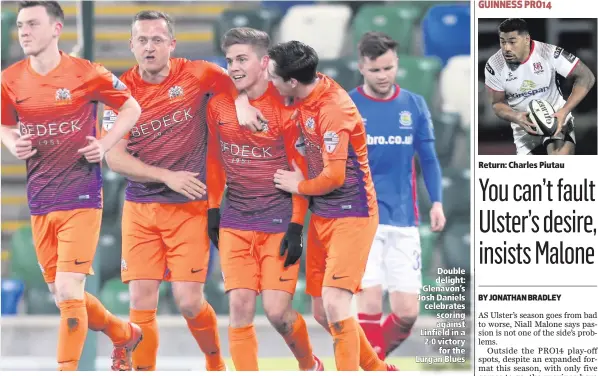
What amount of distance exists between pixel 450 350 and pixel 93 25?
8.10ft

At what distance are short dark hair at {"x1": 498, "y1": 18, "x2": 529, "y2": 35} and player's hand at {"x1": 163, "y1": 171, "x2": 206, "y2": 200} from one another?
1707 millimetres

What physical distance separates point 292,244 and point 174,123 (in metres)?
0.83

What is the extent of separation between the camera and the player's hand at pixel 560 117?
5.23m

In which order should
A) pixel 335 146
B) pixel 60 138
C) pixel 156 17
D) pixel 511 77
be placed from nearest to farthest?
pixel 335 146 < pixel 60 138 < pixel 156 17 < pixel 511 77

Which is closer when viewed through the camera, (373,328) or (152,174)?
(152,174)

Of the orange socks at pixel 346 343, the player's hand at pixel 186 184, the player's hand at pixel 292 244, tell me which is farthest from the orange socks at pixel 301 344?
the player's hand at pixel 186 184

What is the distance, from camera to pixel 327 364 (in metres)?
5.17

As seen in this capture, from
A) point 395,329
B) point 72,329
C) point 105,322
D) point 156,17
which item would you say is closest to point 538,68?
point 395,329

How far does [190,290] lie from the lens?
16.7ft

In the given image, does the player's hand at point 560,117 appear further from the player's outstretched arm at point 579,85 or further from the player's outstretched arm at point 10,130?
the player's outstretched arm at point 10,130

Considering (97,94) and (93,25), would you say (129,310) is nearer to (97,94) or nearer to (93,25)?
(97,94)

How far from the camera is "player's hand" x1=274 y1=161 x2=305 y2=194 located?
505 cm

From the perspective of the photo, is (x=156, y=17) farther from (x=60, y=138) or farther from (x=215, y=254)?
(x=215, y=254)

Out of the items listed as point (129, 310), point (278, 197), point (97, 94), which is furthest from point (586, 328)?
point (97, 94)
